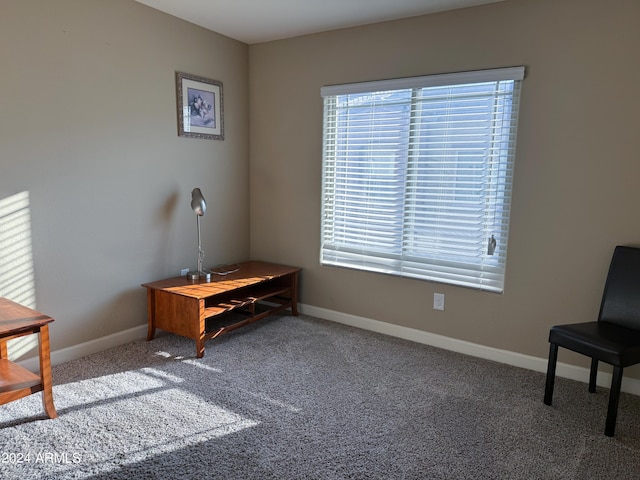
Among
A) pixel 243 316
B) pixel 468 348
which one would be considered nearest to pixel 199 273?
pixel 243 316

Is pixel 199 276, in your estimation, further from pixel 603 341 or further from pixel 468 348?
Result: pixel 603 341

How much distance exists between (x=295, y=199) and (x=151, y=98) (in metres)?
1.39

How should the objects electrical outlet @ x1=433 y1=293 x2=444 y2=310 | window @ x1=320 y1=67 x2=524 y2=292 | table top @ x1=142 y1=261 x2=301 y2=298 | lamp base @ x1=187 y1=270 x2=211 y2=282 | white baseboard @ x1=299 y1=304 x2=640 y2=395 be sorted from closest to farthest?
white baseboard @ x1=299 y1=304 x2=640 y2=395 < window @ x1=320 y1=67 x2=524 y2=292 < table top @ x1=142 y1=261 x2=301 y2=298 < electrical outlet @ x1=433 y1=293 x2=444 y2=310 < lamp base @ x1=187 y1=270 x2=211 y2=282

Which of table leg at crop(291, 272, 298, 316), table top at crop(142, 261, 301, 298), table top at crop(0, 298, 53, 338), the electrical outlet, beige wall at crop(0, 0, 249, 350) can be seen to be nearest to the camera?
table top at crop(0, 298, 53, 338)

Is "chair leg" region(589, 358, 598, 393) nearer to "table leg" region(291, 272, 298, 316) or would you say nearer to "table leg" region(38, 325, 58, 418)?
"table leg" region(291, 272, 298, 316)

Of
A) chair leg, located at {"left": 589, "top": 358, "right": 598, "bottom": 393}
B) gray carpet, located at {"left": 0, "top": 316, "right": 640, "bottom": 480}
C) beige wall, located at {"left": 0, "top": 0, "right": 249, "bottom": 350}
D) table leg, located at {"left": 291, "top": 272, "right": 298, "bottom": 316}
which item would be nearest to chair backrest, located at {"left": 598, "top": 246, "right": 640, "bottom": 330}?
chair leg, located at {"left": 589, "top": 358, "right": 598, "bottom": 393}

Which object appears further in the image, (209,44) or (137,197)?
(209,44)

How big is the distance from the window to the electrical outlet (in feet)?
0.39

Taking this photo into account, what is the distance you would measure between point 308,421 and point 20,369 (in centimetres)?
149

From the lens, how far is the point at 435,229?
124 inches

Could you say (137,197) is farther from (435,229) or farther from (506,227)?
(506,227)

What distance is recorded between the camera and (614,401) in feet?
6.84

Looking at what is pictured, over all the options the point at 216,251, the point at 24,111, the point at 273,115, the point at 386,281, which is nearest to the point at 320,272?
the point at 386,281

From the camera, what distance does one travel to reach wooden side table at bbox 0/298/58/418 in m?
1.99
